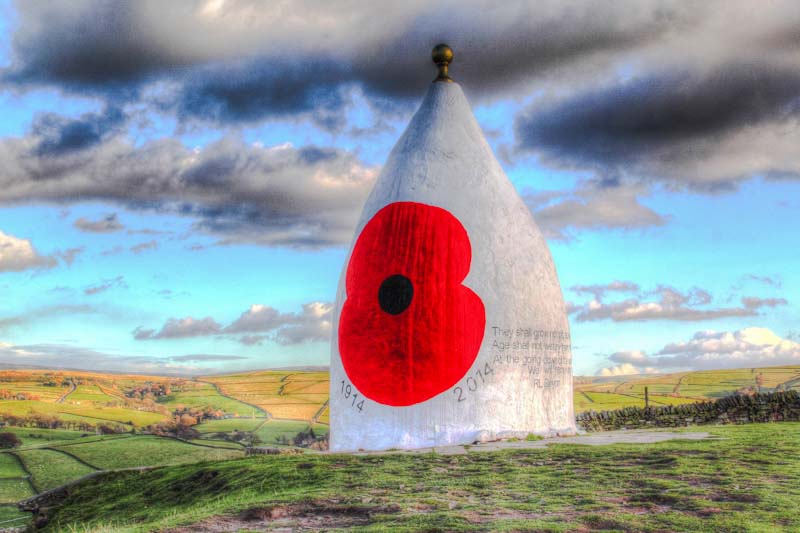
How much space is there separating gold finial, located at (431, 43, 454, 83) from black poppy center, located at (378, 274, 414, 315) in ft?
20.4

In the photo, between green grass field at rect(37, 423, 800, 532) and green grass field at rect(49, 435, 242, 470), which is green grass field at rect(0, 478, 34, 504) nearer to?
green grass field at rect(49, 435, 242, 470)

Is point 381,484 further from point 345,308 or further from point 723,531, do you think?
point 345,308

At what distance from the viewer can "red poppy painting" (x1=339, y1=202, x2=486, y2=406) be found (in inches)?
615

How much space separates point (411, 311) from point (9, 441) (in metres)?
21.9

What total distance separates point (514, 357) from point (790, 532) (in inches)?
365

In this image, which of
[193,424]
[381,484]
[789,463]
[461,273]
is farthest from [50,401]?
[789,463]

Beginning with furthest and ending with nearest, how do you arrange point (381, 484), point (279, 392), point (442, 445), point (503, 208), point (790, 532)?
point (279, 392)
point (503, 208)
point (442, 445)
point (381, 484)
point (790, 532)

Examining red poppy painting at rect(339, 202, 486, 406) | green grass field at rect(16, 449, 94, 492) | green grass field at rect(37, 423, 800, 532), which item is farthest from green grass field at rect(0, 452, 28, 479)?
red poppy painting at rect(339, 202, 486, 406)

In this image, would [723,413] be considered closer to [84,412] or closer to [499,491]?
[499,491]

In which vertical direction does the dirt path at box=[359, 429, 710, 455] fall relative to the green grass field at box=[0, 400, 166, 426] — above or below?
above

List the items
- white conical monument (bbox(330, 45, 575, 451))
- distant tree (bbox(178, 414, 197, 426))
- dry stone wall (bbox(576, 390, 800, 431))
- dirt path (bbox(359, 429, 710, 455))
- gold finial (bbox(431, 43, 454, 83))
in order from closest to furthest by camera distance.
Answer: dirt path (bbox(359, 429, 710, 455)) < white conical monument (bbox(330, 45, 575, 451)) < gold finial (bbox(431, 43, 454, 83)) < dry stone wall (bbox(576, 390, 800, 431)) < distant tree (bbox(178, 414, 197, 426))

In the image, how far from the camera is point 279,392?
176ft

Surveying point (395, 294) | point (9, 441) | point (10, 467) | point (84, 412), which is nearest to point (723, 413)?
point (395, 294)

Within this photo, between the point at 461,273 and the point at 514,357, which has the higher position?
the point at 461,273
